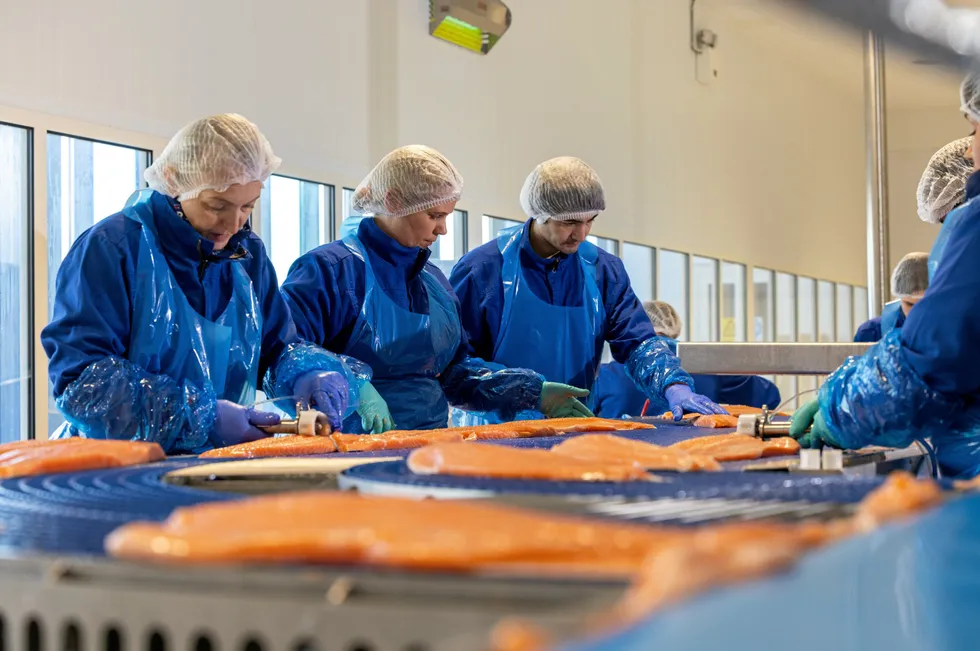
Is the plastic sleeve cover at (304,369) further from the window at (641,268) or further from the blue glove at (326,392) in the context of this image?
the window at (641,268)

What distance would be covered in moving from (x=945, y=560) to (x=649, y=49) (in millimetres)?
9909

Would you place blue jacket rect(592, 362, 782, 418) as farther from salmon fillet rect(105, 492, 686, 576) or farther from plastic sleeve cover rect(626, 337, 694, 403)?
salmon fillet rect(105, 492, 686, 576)

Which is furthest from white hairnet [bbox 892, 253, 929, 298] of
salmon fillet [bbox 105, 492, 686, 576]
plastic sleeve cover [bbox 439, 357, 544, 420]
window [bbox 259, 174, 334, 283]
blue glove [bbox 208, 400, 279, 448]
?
salmon fillet [bbox 105, 492, 686, 576]

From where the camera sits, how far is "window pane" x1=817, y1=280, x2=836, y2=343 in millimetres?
15383

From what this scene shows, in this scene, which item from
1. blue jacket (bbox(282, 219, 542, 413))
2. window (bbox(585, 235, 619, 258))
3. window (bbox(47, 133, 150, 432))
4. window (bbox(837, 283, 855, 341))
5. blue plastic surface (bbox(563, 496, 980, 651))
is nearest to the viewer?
blue plastic surface (bbox(563, 496, 980, 651))

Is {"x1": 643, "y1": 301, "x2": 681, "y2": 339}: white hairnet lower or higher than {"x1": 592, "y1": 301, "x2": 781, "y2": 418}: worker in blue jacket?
higher

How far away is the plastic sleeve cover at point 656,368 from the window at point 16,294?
2660mm

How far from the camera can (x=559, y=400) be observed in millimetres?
3918

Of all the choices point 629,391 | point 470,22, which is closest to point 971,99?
point 629,391

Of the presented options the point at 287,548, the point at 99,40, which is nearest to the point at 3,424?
the point at 99,40

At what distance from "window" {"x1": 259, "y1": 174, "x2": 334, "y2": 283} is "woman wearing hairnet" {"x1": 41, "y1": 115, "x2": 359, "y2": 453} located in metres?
2.94

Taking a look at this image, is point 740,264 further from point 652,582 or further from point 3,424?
point 652,582

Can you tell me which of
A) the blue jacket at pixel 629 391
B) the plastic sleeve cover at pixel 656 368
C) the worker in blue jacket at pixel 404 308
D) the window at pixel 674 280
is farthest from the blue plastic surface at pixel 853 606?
the window at pixel 674 280

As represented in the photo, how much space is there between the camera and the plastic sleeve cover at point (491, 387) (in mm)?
3914
